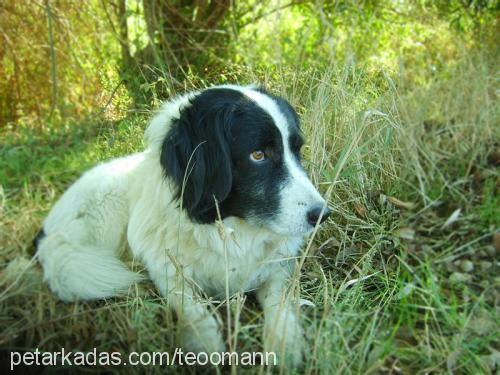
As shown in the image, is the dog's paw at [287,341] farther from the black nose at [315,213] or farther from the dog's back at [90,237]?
the dog's back at [90,237]

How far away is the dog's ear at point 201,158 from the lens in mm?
2096

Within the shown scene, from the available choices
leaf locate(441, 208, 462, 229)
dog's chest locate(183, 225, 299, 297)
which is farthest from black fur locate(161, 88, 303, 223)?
leaf locate(441, 208, 462, 229)

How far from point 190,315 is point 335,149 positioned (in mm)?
1496

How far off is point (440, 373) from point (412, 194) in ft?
4.01

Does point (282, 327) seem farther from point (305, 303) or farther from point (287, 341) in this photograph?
point (305, 303)

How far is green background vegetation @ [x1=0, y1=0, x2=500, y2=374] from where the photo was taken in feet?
6.01

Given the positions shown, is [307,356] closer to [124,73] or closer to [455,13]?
[124,73]

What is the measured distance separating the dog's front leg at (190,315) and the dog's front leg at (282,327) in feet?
0.68

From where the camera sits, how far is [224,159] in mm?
2092

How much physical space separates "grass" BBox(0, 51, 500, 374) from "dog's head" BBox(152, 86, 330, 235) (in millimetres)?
257

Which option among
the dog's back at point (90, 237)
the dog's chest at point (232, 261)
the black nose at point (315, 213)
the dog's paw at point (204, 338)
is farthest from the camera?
the dog's chest at point (232, 261)

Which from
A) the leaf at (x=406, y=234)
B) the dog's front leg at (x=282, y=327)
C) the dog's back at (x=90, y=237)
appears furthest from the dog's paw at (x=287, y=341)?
the leaf at (x=406, y=234)

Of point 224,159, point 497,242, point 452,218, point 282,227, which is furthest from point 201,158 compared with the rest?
point 497,242

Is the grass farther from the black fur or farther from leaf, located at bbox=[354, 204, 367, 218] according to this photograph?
the black fur
